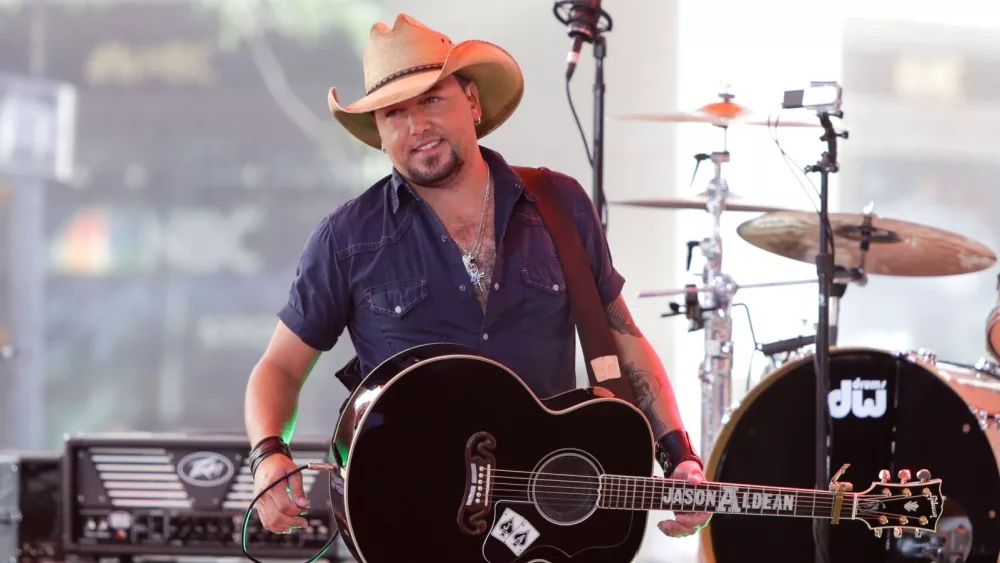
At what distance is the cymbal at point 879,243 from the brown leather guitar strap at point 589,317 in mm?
1126

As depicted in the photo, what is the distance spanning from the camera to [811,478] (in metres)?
3.41

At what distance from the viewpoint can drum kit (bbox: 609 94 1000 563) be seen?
318 centimetres

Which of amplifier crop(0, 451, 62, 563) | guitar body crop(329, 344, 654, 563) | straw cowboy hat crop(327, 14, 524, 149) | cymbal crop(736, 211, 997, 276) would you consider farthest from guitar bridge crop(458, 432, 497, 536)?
amplifier crop(0, 451, 62, 563)

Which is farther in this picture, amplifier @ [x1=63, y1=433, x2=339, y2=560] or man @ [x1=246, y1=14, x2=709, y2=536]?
amplifier @ [x1=63, y1=433, x2=339, y2=560]

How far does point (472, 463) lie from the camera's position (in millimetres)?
2051

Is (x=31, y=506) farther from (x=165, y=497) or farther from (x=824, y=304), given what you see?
(x=824, y=304)

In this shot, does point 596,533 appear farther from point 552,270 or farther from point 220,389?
point 220,389

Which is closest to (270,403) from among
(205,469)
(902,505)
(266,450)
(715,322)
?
(266,450)

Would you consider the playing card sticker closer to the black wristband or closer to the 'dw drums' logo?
the black wristband

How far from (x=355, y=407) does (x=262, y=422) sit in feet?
0.99

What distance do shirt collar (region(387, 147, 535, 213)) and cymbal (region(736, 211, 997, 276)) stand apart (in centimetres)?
119

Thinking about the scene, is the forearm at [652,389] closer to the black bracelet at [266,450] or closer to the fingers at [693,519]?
the fingers at [693,519]

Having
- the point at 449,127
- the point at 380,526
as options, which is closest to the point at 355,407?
the point at 380,526

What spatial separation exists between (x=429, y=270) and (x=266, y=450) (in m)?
0.51
